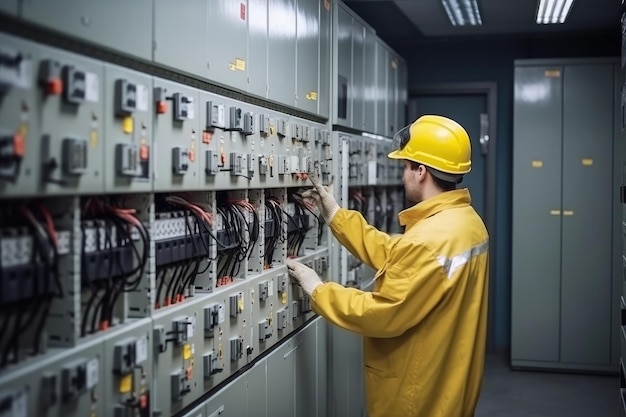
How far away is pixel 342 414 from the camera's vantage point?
4219 millimetres

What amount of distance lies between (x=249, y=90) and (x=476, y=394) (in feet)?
4.88

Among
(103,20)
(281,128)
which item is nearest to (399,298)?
(281,128)

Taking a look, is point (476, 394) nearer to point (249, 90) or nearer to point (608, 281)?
point (249, 90)

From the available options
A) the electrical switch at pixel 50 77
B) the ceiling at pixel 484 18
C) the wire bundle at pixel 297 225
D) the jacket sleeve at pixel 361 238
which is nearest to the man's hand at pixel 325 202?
the jacket sleeve at pixel 361 238

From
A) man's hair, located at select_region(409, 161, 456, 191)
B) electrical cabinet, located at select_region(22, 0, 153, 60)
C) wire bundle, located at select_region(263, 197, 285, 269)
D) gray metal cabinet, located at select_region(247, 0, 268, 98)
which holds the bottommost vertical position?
wire bundle, located at select_region(263, 197, 285, 269)

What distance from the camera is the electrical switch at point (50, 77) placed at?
1.55m

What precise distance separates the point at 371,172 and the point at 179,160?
2689 mm

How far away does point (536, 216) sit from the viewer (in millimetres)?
6000

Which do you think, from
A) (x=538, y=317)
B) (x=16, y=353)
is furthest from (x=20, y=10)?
(x=538, y=317)

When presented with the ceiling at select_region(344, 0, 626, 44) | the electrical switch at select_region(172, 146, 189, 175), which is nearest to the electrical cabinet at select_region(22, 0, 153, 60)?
the electrical switch at select_region(172, 146, 189, 175)

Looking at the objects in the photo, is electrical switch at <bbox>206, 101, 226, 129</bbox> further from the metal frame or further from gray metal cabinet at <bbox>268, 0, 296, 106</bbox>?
the metal frame

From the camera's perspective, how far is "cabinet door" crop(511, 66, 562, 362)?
5.95 metres

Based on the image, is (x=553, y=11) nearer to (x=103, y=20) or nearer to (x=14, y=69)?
(x=103, y=20)

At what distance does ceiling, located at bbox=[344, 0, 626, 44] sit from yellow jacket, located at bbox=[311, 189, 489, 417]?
2879mm
